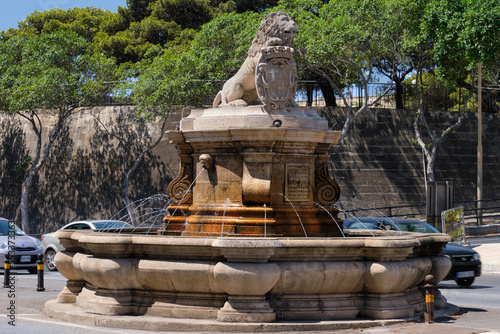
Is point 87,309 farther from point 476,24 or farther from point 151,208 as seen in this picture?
point 151,208

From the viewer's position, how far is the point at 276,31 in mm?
11383

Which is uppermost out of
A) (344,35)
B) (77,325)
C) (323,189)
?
(344,35)

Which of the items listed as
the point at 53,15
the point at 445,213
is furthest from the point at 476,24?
the point at 53,15

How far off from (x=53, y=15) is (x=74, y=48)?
1983 centimetres

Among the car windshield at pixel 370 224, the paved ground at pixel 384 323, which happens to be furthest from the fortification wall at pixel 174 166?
the paved ground at pixel 384 323

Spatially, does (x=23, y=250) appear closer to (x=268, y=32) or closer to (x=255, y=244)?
(x=268, y=32)

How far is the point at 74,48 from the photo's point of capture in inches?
1277

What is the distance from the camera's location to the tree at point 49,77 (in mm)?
30984

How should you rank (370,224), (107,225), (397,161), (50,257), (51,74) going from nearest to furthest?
1. (370,224)
2. (107,225)
3. (50,257)
4. (51,74)
5. (397,161)

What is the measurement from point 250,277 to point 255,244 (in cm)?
39

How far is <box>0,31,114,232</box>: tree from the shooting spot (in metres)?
31.0

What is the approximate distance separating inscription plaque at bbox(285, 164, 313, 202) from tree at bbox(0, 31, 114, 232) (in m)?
22.0

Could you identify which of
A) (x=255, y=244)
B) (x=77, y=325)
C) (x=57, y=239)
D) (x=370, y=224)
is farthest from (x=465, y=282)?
(x=57, y=239)

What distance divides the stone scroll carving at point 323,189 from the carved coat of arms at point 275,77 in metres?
1.16
